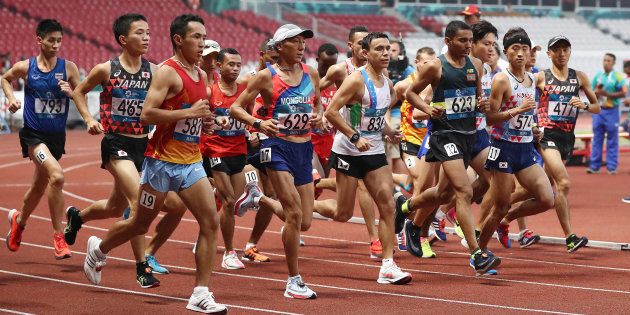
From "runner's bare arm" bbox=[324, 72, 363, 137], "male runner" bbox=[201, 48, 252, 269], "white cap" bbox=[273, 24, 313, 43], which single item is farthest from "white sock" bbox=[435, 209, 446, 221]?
"white cap" bbox=[273, 24, 313, 43]

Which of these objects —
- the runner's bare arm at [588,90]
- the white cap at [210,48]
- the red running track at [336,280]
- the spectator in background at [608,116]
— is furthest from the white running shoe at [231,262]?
the spectator in background at [608,116]

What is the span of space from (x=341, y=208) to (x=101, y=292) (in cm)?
281

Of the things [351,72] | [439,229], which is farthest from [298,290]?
[439,229]

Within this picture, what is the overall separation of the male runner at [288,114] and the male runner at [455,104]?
4.08 ft

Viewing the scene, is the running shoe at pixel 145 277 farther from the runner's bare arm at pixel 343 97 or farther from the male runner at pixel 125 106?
the runner's bare arm at pixel 343 97

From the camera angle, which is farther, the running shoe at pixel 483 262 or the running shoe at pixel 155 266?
the running shoe at pixel 155 266

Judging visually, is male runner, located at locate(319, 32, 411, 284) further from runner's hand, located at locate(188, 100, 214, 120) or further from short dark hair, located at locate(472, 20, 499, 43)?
runner's hand, located at locate(188, 100, 214, 120)

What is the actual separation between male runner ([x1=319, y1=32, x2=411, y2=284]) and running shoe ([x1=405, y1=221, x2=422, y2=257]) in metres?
1.17

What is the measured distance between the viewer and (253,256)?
1090cm

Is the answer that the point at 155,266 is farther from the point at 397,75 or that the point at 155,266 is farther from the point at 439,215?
the point at 397,75

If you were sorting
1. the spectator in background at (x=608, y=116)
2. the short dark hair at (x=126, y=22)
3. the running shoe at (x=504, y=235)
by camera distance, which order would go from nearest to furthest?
1. the short dark hair at (x=126, y=22)
2. the running shoe at (x=504, y=235)
3. the spectator in background at (x=608, y=116)

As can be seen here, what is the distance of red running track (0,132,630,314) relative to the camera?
8383 millimetres

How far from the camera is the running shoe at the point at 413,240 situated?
11.1 meters

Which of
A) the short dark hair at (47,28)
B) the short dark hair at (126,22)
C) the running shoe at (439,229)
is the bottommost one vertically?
the running shoe at (439,229)
